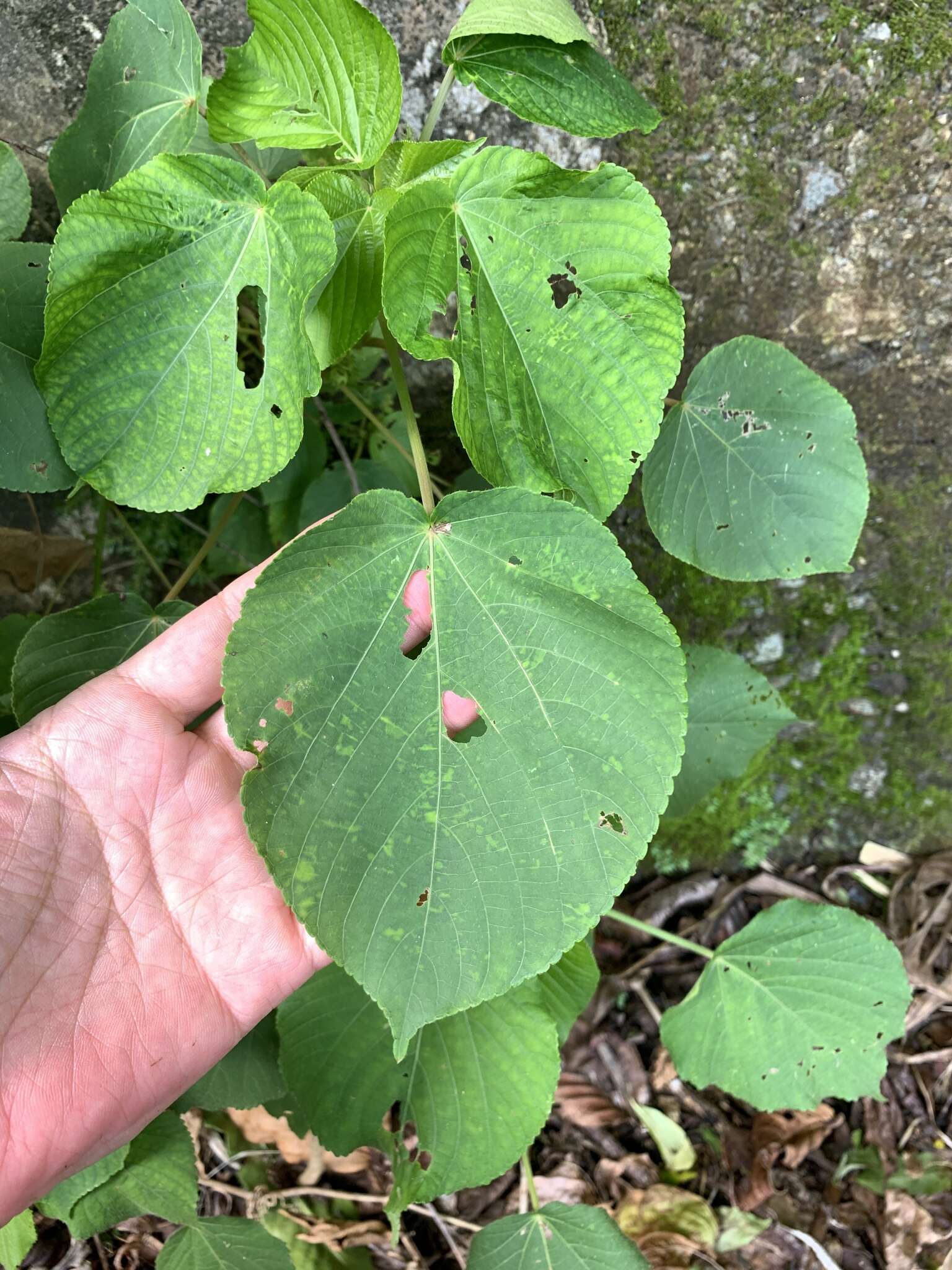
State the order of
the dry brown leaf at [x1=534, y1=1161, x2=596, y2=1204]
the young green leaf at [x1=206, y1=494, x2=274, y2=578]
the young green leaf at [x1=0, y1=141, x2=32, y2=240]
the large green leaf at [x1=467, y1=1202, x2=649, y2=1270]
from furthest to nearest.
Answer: the dry brown leaf at [x1=534, y1=1161, x2=596, y2=1204], the young green leaf at [x1=206, y1=494, x2=274, y2=578], the large green leaf at [x1=467, y1=1202, x2=649, y2=1270], the young green leaf at [x1=0, y1=141, x2=32, y2=240]

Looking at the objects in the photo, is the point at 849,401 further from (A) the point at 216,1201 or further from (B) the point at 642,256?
(A) the point at 216,1201

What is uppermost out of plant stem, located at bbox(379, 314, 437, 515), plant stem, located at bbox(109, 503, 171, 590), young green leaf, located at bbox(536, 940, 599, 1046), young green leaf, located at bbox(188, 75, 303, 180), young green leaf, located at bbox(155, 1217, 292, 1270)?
young green leaf, located at bbox(188, 75, 303, 180)

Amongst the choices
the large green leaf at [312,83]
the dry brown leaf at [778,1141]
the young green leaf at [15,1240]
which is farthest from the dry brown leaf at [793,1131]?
the large green leaf at [312,83]

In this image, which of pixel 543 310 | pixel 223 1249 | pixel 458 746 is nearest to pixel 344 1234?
pixel 223 1249

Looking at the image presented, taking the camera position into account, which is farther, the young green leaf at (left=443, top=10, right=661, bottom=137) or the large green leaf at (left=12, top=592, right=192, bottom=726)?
the large green leaf at (left=12, top=592, right=192, bottom=726)

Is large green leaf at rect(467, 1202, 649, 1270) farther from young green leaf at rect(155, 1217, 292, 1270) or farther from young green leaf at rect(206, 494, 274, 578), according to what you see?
young green leaf at rect(206, 494, 274, 578)

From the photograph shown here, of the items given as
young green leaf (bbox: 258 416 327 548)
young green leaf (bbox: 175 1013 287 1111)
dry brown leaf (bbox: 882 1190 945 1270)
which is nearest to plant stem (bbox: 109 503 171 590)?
young green leaf (bbox: 258 416 327 548)
